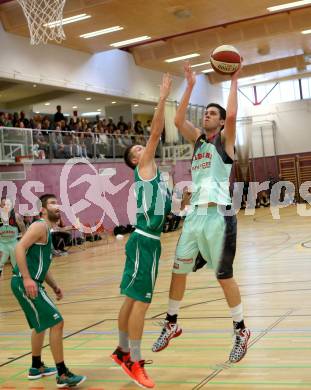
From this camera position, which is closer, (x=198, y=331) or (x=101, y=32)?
(x=198, y=331)

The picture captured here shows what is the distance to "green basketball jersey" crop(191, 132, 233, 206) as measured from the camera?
4.71 m

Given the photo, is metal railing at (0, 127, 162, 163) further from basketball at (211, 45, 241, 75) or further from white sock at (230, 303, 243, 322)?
white sock at (230, 303, 243, 322)

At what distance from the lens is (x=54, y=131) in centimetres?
1892

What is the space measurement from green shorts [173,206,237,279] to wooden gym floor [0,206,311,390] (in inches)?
33.5

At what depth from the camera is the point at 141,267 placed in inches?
180

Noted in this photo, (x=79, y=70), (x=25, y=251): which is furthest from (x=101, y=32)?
(x=25, y=251)

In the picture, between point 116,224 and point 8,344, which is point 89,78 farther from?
point 8,344

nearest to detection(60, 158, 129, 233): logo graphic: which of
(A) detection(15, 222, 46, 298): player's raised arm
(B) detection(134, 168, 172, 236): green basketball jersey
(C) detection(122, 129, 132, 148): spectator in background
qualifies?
(C) detection(122, 129, 132, 148): spectator in background

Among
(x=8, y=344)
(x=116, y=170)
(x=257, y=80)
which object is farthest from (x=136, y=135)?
(x=8, y=344)

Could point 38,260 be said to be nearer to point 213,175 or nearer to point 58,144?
point 213,175

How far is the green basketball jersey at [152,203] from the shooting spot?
455 centimetres

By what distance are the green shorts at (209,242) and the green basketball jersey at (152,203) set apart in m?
0.28

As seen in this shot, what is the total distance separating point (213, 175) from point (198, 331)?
7.29ft

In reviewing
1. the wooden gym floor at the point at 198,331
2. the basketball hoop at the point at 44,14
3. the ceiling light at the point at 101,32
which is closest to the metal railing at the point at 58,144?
the ceiling light at the point at 101,32
